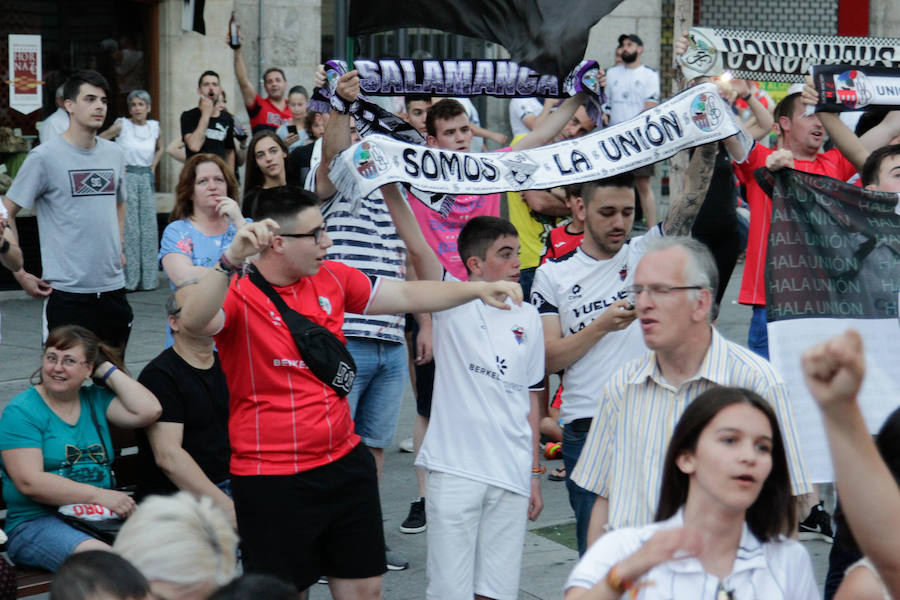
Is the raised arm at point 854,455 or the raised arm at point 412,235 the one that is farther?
the raised arm at point 412,235

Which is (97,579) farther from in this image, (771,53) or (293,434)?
(771,53)

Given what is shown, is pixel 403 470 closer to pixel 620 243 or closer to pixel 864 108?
pixel 620 243

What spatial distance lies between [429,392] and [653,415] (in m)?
2.73

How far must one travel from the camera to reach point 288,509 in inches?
175

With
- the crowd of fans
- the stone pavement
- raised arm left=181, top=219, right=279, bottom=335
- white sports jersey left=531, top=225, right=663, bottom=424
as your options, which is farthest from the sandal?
raised arm left=181, top=219, right=279, bottom=335

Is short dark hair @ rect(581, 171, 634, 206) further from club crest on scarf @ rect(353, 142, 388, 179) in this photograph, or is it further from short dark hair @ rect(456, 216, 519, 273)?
club crest on scarf @ rect(353, 142, 388, 179)

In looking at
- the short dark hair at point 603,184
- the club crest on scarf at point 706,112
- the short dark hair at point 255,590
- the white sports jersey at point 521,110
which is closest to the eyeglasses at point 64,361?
the short dark hair at point 603,184

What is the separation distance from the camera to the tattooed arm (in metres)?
5.09

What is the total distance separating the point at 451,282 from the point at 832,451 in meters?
2.39

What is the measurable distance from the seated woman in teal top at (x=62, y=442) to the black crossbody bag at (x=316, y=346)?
1.14m

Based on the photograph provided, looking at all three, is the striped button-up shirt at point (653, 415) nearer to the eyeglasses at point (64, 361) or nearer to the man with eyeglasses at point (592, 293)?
the man with eyeglasses at point (592, 293)

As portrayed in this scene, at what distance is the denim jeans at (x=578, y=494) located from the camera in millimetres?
4656

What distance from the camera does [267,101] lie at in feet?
42.7

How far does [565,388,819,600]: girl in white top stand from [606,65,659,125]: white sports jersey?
12167 mm
